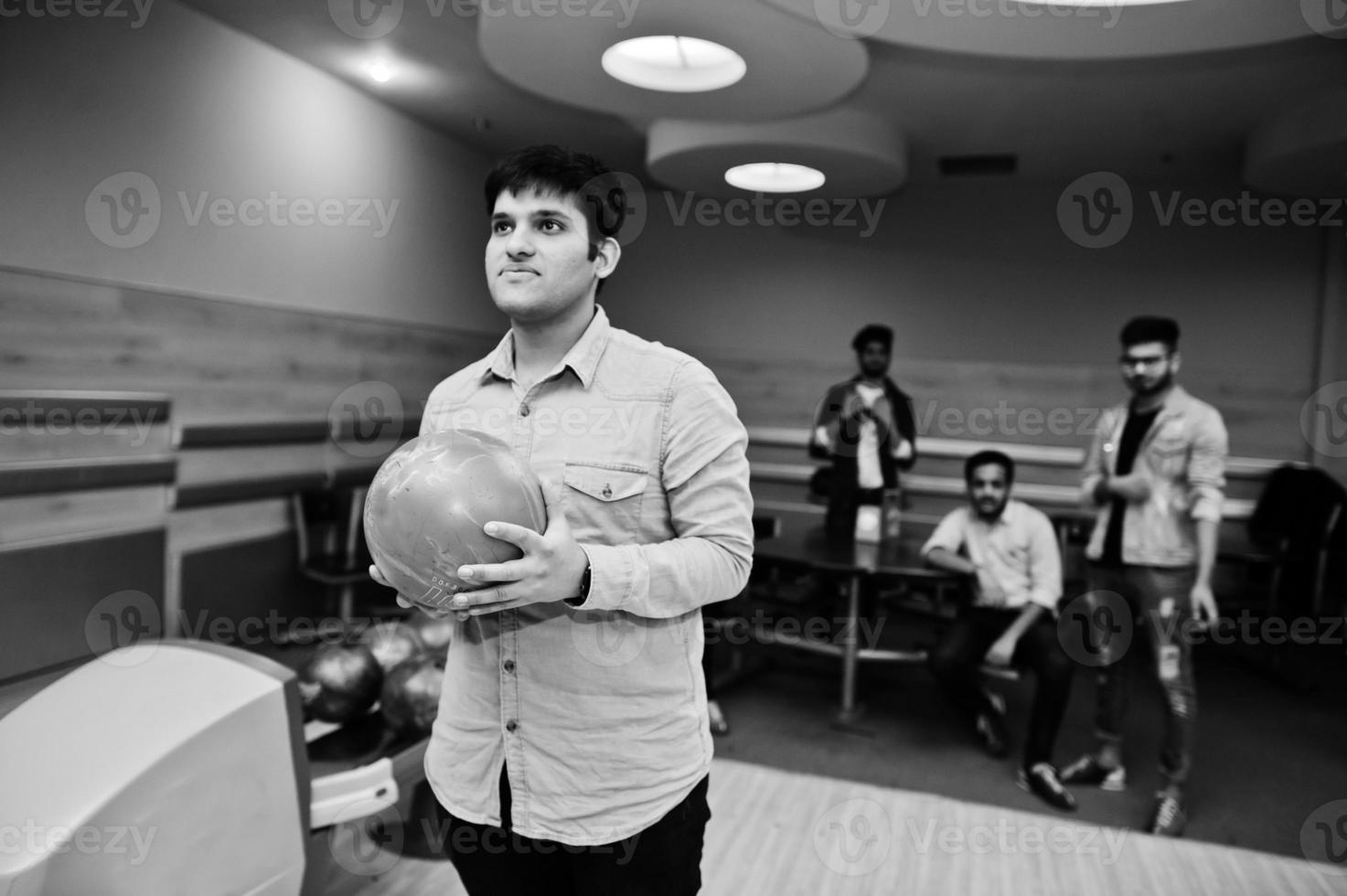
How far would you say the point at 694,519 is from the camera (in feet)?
3.93

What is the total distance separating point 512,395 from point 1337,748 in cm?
431

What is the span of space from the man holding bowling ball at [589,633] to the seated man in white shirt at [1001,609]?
242 cm

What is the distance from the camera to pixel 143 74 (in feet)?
12.2

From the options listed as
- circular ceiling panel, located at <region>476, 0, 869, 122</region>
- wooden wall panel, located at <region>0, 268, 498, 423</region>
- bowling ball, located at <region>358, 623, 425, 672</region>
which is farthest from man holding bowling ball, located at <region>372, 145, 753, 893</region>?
wooden wall panel, located at <region>0, 268, 498, 423</region>

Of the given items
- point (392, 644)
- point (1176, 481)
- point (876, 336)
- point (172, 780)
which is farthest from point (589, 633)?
point (876, 336)

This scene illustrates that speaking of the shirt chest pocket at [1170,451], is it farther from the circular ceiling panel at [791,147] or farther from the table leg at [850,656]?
the circular ceiling panel at [791,147]

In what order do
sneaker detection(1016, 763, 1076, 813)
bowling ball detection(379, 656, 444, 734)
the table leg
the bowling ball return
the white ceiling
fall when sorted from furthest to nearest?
the table leg → the white ceiling → sneaker detection(1016, 763, 1076, 813) → bowling ball detection(379, 656, 444, 734) → the bowling ball return

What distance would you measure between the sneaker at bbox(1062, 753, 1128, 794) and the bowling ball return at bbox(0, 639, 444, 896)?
2.53 metres

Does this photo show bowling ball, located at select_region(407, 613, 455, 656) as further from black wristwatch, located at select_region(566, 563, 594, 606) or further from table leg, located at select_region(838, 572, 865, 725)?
black wristwatch, located at select_region(566, 563, 594, 606)

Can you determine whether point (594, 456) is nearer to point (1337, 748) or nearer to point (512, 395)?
point (512, 395)

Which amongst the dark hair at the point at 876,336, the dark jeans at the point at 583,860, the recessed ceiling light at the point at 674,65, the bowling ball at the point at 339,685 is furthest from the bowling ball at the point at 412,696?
the dark hair at the point at 876,336

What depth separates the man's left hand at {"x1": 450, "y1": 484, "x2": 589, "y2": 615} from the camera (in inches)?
39.7

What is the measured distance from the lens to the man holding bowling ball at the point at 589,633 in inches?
47.6

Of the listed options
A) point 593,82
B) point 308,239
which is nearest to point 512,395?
point 593,82
